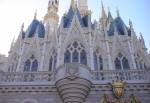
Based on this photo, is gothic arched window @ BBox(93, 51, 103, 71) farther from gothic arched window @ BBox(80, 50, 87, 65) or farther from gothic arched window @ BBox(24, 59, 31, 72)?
gothic arched window @ BBox(24, 59, 31, 72)

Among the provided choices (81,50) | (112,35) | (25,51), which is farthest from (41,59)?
(112,35)

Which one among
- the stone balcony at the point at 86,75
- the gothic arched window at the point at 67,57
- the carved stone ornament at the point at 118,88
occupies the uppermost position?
the gothic arched window at the point at 67,57

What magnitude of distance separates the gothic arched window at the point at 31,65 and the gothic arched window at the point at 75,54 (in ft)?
13.3

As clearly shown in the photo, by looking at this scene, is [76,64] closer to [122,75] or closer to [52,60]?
[122,75]

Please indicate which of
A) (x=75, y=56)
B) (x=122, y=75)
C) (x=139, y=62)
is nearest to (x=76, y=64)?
(x=122, y=75)

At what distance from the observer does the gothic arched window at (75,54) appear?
24.5m

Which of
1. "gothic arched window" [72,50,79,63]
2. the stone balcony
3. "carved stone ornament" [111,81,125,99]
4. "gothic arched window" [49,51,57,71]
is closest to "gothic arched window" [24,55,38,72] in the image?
"gothic arched window" [49,51,57,71]

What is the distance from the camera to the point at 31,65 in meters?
26.3

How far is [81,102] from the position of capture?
13.4 metres

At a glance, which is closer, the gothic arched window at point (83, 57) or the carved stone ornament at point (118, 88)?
the carved stone ornament at point (118, 88)

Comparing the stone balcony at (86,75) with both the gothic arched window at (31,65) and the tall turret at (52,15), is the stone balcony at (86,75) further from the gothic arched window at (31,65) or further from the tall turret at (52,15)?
the tall turret at (52,15)

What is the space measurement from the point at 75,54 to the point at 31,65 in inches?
212

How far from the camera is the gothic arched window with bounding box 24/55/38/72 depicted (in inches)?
1029

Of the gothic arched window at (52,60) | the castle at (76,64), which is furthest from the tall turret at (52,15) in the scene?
the gothic arched window at (52,60)
